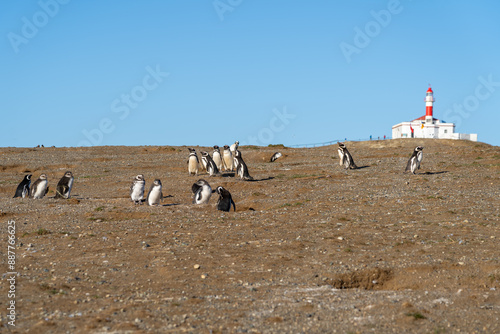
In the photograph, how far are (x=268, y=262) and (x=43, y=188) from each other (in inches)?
504

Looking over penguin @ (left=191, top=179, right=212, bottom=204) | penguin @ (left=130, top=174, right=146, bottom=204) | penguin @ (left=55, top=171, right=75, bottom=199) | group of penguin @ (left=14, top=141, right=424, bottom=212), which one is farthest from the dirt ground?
penguin @ (left=55, top=171, right=75, bottom=199)

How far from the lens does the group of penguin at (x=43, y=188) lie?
63.8 feet

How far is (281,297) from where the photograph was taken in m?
8.08

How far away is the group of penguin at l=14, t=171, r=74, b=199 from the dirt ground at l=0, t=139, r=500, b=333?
1.49 m

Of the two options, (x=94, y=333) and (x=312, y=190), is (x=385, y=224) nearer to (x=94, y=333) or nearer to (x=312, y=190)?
(x=312, y=190)

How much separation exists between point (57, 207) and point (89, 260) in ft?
22.3

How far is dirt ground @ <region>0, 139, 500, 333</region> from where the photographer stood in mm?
7125

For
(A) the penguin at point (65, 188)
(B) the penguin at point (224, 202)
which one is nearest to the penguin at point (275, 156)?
(A) the penguin at point (65, 188)

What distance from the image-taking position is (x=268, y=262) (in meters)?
Answer: 10.0

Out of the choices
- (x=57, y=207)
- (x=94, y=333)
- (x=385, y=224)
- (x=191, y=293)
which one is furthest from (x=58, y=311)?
(x=57, y=207)

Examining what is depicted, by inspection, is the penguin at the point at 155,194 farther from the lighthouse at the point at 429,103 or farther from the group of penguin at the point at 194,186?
the lighthouse at the point at 429,103

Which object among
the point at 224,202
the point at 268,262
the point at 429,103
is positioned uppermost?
the point at 429,103

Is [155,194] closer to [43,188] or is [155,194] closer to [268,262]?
[43,188]

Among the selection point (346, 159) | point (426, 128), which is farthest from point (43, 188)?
point (426, 128)
